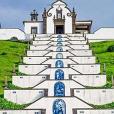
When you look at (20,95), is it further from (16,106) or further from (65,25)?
(65,25)

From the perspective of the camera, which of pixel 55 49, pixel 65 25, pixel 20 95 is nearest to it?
pixel 20 95

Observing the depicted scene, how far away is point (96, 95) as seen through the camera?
2606 inches

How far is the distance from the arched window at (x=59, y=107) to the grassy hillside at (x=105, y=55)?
14.1 m

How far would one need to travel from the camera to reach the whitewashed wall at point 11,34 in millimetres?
115875

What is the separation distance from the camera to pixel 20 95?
6619 centimetres

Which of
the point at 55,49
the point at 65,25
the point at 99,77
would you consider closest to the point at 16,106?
the point at 99,77

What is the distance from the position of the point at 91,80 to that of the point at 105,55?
23731 millimetres

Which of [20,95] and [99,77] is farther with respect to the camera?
[99,77]

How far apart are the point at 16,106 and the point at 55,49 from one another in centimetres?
2684

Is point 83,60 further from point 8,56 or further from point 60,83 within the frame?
point 8,56

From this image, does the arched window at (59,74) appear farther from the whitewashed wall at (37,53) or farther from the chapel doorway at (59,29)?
the chapel doorway at (59,29)

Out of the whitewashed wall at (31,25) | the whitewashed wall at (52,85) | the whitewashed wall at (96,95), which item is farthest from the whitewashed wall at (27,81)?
the whitewashed wall at (31,25)

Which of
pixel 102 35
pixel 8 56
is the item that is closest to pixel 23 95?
pixel 8 56

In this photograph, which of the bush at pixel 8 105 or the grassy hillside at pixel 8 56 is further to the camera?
the grassy hillside at pixel 8 56
